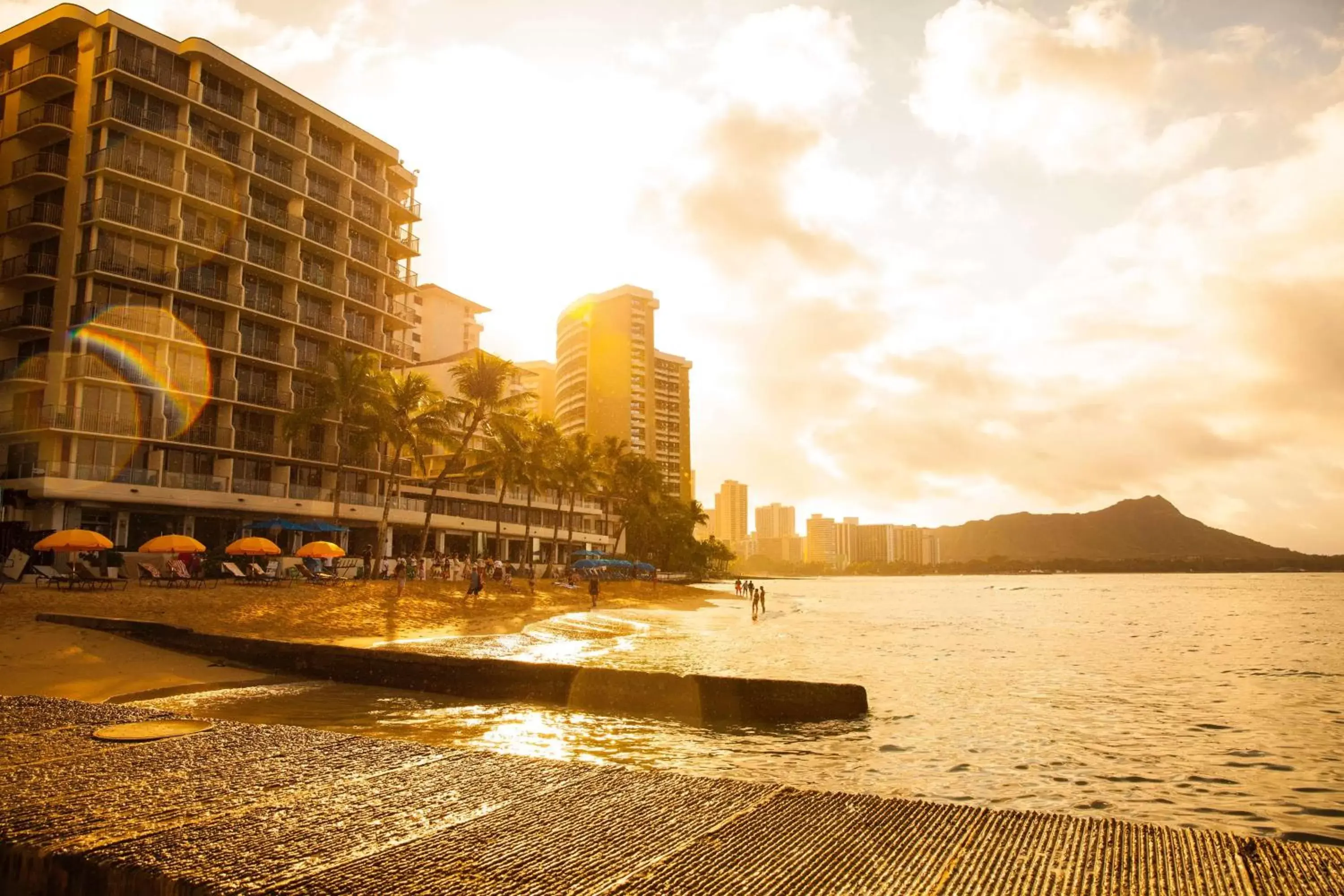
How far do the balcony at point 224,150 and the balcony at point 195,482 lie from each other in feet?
67.3

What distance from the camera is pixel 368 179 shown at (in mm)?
64250

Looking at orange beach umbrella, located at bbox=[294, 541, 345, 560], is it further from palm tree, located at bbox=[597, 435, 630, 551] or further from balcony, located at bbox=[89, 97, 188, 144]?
palm tree, located at bbox=[597, 435, 630, 551]

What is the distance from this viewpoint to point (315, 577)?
3912cm

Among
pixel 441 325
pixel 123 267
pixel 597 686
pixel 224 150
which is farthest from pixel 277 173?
pixel 597 686

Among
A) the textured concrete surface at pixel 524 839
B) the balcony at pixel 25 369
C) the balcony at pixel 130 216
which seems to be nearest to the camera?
the textured concrete surface at pixel 524 839

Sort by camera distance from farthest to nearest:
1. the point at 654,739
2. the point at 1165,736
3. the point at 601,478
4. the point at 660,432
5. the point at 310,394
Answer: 1. the point at 660,432
2. the point at 601,478
3. the point at 310,394
4. the point at 1165,736
5. the point at 654,739


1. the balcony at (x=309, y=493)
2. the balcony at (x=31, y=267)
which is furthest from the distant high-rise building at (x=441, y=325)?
the balcony at (x=31, y=267)

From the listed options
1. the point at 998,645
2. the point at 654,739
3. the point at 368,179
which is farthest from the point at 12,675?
the point at 368,179

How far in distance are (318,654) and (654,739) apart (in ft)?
27.7

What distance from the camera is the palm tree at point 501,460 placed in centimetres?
5650

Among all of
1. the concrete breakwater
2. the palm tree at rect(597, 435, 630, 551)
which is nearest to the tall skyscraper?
the palm tree at rect(597, 435, 630, 551)

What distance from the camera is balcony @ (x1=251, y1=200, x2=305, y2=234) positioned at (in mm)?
53969

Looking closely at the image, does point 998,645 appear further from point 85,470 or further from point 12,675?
point 85,470

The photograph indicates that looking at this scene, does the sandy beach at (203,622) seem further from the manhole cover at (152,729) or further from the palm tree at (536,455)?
the palm tree at (536,455)
